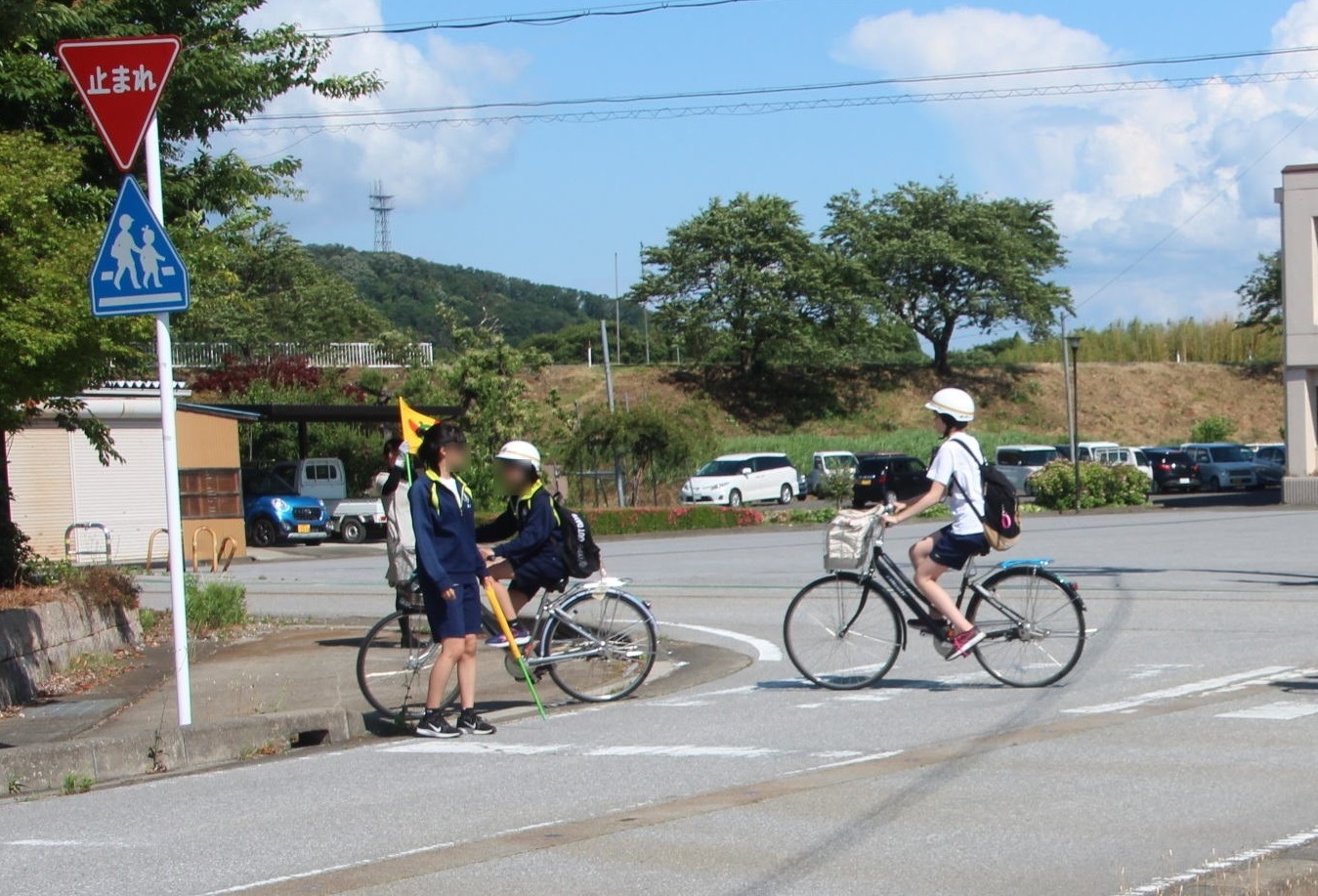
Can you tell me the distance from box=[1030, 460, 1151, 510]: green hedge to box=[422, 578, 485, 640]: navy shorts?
32682 mm

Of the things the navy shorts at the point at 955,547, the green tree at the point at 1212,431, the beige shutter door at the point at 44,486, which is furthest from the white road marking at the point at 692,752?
the green tree at the point at 1212,431

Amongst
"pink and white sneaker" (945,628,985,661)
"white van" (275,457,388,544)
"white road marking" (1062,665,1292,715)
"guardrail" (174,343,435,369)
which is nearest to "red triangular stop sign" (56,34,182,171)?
"pink and white sneaker" (945,628,985,661)

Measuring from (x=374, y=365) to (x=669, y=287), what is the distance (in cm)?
1796

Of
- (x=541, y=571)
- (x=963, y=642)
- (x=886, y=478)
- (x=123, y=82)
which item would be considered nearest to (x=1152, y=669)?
(x=963, y=642)

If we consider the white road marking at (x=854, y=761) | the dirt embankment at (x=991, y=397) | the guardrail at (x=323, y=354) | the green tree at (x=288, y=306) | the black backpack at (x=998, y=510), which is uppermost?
the green tree at (x=288, y=306)

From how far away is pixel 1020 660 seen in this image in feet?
33.0

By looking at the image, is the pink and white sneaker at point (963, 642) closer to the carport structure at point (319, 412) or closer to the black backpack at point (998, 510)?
the black backpack at point (998, 510)

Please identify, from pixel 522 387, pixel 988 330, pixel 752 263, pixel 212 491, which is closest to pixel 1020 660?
pixel 212 491

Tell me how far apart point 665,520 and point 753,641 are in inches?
855

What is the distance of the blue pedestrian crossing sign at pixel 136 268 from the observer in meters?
8.62

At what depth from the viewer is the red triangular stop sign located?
852 cm

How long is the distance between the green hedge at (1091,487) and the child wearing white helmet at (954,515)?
31.1m

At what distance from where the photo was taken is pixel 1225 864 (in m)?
5.61

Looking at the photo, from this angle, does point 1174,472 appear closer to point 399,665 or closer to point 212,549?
point 212,549
